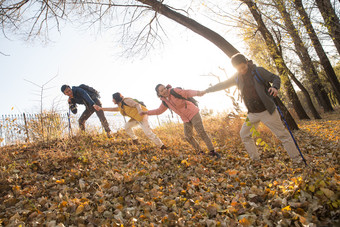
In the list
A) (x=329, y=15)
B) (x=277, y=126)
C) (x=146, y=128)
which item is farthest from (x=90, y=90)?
(x=329, y=15)

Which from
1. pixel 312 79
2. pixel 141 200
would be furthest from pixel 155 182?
pixel 312 79

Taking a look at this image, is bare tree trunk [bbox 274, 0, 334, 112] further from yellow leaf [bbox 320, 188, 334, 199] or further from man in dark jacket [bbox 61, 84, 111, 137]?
man in dark jacket [bbox 61, 84, 111, 137]

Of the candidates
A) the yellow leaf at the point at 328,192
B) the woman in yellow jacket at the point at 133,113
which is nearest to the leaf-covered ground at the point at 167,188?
the yellow leaf at the point at 328,192

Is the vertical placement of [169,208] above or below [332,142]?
above

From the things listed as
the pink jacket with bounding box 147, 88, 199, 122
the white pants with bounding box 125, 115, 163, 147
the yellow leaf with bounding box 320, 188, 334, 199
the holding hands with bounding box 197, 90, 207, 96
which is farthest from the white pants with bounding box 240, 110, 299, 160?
the white pants with bounding box 125, 115, 163, 147

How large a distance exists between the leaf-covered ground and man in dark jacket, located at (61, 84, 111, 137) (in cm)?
158

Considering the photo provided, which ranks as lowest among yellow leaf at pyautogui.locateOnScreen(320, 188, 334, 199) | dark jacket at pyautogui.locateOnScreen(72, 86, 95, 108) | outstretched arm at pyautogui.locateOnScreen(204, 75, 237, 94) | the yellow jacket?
yellow leaf at pyautogui.locateOnScreen(320, 188, 334, 199)

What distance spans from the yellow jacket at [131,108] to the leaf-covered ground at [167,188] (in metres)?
0.94

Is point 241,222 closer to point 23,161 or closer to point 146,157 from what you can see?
point 146,157

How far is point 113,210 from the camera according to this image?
10.3 ft

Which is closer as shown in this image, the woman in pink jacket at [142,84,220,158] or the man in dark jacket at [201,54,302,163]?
the man in dark jacket at [201,54,302,163]

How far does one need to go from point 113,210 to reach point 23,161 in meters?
3.43

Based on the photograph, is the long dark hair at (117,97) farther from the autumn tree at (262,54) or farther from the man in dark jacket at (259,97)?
the autumn tree at (262,54)

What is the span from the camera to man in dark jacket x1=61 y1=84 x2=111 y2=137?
7.11 m
